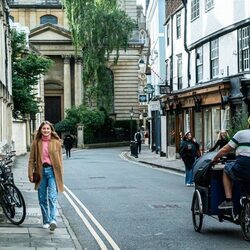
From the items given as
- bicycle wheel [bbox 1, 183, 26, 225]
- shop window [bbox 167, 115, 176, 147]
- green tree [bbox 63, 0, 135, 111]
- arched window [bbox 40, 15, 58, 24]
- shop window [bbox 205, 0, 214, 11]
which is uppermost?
arched window [bbox 40, 15, 58, 24]

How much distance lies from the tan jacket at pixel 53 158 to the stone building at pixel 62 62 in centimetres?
6001

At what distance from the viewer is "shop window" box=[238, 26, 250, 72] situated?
1017 inches

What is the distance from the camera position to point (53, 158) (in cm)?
1073

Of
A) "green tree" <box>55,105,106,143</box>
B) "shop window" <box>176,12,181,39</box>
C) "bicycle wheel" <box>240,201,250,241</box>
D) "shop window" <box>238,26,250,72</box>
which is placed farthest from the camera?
"green tree" <box>55,105,106,143</box>

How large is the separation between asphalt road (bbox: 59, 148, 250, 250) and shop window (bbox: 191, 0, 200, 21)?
42.5 feet

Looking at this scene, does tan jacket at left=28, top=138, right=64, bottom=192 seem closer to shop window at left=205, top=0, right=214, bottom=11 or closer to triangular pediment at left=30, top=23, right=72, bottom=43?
shop window at left=205, top=0, right=214, bottom=11

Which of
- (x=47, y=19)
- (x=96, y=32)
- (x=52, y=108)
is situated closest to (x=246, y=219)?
(x=96, y=32)

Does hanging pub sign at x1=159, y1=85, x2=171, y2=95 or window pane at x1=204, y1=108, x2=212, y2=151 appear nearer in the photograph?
window pane at x1=204, y1=108, x2=212, y2=151

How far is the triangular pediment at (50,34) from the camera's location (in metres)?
73.6

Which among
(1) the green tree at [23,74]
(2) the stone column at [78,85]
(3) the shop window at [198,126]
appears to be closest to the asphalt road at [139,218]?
(3) the shop window at [198,126]

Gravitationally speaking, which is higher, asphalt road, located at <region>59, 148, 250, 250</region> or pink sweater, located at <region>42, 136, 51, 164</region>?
pink sweater, located at <region>42, 136, 51, 164</region>

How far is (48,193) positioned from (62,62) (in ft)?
217

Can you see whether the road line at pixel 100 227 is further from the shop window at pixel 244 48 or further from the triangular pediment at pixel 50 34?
the triangular pediment at pixel 50 34

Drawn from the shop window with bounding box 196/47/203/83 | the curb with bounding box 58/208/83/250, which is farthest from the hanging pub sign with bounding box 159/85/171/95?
the curb with bounding box 58/208/83/250
